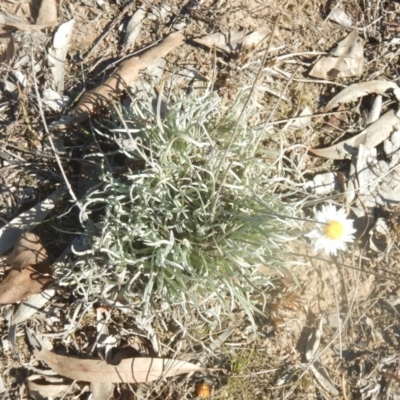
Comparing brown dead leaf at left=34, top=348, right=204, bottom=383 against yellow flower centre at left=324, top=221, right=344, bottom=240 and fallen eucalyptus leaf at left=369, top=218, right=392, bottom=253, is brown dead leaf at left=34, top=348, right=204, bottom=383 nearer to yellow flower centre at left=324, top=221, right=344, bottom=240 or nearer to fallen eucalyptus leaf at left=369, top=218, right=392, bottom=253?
yellow flower centre at left=324, top=221, right=344, bottom=240

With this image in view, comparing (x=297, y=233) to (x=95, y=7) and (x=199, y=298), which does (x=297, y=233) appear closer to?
(x=199, y=298)

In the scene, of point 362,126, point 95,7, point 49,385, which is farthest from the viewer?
point 362,126

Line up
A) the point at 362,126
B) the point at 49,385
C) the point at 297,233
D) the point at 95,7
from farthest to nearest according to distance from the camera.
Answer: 1. the point at 362,126
2. the point at 95,7
3. the point at 49,385
4. the point at 297,233

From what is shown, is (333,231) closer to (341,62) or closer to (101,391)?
(341,62)

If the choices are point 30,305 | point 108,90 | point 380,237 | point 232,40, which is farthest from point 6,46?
point 380,237

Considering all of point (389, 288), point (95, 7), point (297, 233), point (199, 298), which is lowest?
point (199, 298)

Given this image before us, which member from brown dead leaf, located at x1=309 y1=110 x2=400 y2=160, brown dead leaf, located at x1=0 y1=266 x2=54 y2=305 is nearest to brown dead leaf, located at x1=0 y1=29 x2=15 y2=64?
brown dead leaf, located at x1=0 y1=266 x2=54 y2=305

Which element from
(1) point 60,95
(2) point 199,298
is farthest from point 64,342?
(1) point 60,95
